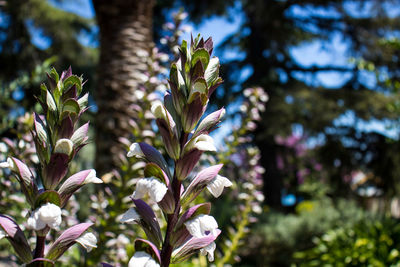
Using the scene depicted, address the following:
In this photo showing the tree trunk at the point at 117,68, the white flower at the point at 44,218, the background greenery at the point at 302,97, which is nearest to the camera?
the white flower at the point at 44,218

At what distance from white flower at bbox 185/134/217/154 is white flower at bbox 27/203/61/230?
0.93ft

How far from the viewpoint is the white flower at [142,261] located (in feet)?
A: 2.10

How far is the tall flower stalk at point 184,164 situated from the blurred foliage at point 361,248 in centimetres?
382

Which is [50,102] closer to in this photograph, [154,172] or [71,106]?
[71,106]

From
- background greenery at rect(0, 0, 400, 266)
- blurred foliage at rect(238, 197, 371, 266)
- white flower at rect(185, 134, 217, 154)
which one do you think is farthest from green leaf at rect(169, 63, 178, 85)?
blurred foliage at rect(238, 197, 371, 266)

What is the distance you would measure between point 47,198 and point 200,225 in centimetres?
30

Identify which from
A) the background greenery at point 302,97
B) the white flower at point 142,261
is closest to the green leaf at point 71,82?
the white flower at point 142,261

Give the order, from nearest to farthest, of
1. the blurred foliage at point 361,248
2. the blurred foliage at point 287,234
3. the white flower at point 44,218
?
the white flower at point 44,218
the blurred foliage at point 361,248
the blurred foliage at point 287,234

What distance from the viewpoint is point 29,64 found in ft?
24.9

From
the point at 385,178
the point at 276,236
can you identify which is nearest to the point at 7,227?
the point at 276,236

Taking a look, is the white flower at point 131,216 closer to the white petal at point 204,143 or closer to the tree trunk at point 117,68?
the white petal at point 204,143

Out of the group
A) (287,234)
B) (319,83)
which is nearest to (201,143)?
(287,234)

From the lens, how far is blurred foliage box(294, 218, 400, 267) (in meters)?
4.12

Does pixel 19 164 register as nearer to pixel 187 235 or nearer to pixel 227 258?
pixel 187 235
